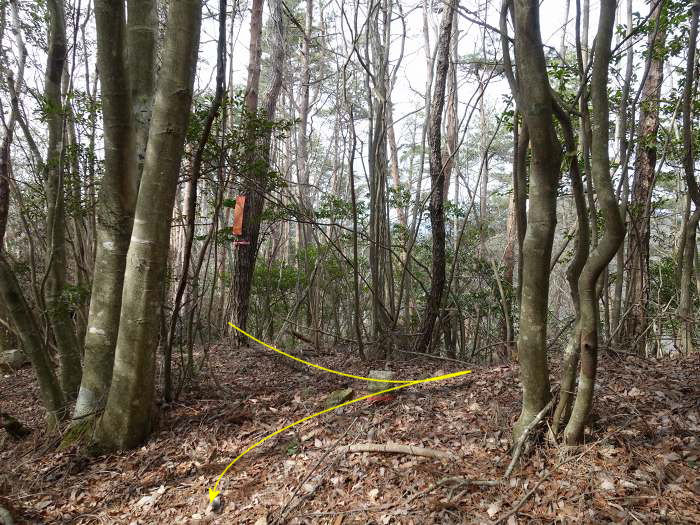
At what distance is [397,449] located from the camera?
3176mm

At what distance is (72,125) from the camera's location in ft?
17.4

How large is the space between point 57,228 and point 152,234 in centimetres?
181

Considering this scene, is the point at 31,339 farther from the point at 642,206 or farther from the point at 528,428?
the point at 642,206

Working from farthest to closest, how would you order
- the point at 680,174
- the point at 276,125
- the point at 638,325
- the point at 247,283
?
the point at 247,283, the point at 680,174, the point at 638,325, the point at 276,125

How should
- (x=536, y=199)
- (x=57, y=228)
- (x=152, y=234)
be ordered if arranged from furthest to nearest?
(x=57, y=228) → (x=152, y=234) → (x=536, y=199)

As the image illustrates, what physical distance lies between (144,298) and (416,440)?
236 cm

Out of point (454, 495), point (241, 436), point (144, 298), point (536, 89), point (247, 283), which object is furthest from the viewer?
point (247, 283)

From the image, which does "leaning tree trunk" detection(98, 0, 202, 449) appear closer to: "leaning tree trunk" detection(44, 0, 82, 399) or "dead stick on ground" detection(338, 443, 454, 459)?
"leaning tree trunk" detection(44, 0, 82, 399)

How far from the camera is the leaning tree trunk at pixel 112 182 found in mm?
3789

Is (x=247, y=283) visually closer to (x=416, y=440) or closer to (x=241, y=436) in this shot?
(x=241, y=436)

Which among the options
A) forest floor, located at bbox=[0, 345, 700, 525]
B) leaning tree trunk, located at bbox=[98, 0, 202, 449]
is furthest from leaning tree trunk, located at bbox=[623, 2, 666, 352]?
leaning tree trunk, located at bbox=[98, 0, 202, 449]

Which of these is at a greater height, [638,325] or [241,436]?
[638,325]

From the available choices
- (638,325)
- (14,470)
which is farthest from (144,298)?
(638,325)

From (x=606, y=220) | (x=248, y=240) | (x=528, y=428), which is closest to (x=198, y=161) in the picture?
(x=606, y=220)
